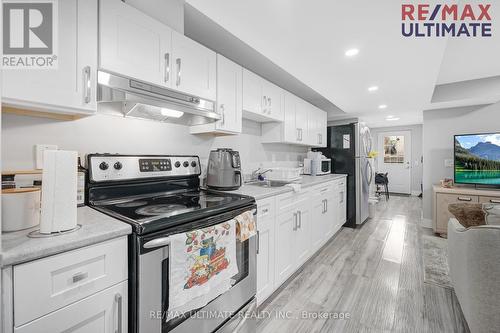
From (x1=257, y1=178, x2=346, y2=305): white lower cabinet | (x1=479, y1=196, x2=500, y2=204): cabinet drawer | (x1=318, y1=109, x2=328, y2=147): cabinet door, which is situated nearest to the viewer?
(x1=257, y1=178, x2=346, y2=305): white lower cabinet

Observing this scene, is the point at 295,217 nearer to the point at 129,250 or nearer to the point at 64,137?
Result: the point at 129,250

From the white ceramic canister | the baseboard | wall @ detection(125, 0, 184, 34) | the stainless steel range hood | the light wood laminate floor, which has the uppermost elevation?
wall @ detection(125, 0, 184, 34)

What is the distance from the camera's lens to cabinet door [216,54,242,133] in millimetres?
1847

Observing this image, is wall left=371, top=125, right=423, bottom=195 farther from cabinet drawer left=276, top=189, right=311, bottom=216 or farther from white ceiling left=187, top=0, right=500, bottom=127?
cabinet drawer left=276, top=189, right=311, bottom=216

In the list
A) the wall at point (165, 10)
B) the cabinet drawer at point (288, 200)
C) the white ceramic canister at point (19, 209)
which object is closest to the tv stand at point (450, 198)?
the cabinet drawer at point (288, 200)

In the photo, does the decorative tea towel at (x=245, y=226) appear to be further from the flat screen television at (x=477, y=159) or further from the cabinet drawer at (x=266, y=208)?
the flat screen television at (x=477, y=159)

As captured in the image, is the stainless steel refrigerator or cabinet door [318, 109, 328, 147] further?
the stainless steel refrigerator

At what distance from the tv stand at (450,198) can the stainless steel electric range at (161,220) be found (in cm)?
350

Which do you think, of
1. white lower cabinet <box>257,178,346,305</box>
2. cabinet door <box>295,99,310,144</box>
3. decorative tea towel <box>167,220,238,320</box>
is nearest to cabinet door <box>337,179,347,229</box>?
white lower cabinet <box>257,178,346,305</box>

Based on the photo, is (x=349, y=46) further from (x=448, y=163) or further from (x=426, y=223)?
(x=426, y=223)

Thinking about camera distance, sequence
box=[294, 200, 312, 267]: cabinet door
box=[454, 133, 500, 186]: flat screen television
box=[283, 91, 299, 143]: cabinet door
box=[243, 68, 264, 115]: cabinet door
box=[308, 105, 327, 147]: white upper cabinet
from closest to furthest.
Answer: box=[243, 68, 264, 115]: cabinet door
box=[294, 200, 312, 267]: cabinet door
box=[283, 91, 299, 143]: cabinet door
box=[454, 133, 500, 186]: flat screen television
box=[308, 105, 327, 147]: white upper cabinet

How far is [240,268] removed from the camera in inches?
59.4

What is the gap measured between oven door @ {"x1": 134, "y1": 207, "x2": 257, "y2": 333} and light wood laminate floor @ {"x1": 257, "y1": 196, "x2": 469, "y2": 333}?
40 cm

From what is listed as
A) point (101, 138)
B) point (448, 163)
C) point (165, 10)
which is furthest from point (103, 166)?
point (448, 163)
